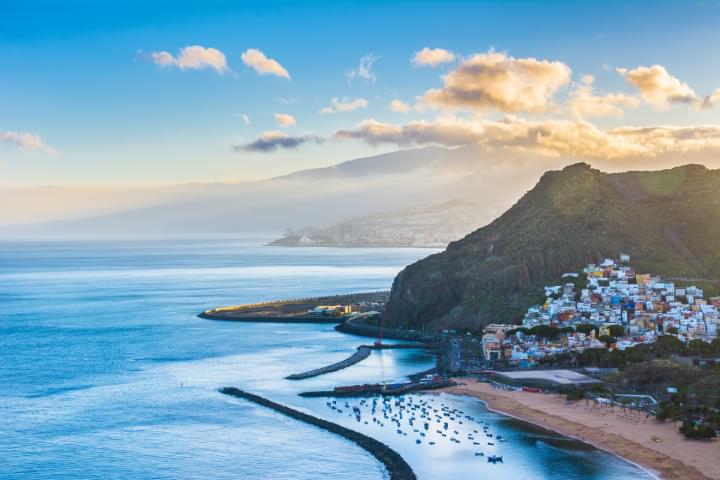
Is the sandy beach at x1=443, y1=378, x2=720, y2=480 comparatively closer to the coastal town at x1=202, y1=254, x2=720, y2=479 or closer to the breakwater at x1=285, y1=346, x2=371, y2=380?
the coastal town at x1=202, y1=254, x2=720, y2=479

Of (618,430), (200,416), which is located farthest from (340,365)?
(618,430)

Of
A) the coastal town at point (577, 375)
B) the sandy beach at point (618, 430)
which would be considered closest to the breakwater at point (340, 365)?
the coastal town at point (577, 375)

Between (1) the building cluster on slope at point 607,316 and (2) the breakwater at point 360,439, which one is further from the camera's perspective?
(1) the building cluster on slope at point 607,316

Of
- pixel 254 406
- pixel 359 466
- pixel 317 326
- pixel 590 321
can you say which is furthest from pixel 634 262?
pixel 359 466

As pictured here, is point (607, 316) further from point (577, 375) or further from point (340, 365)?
point (340, 365)

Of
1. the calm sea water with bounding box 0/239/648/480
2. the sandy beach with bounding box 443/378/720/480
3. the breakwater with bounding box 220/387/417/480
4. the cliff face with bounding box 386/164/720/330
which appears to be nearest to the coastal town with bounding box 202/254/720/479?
the sandy beach with bounding box 443/378/720/480

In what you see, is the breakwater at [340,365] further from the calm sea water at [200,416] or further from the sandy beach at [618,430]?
the sandy beach at [618,430]
